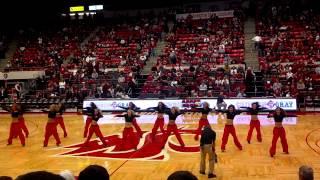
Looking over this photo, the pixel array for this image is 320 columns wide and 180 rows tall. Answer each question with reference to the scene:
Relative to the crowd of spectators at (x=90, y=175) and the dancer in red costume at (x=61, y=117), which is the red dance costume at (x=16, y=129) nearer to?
the dancer in red costume at (x=61, y=117)

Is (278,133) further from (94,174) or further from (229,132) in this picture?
(94,174)

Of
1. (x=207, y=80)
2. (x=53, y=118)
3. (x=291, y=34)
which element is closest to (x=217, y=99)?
(x=207, y=80)

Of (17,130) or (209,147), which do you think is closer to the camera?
(209,147)

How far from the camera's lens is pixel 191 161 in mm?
14125

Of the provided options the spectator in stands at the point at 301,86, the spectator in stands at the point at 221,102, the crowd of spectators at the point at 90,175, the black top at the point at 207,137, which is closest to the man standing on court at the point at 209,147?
the black top at the point at 207,137

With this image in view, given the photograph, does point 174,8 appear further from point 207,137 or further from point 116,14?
point 207,137

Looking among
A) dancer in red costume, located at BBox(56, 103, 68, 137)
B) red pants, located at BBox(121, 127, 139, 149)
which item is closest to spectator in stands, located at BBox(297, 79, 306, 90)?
red pants, located at BBox(121, 127, 139, 149)

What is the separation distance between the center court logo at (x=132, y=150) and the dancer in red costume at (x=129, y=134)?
209mm

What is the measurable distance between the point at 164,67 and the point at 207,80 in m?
4.30

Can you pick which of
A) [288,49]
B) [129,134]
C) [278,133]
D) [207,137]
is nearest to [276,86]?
[288,49]

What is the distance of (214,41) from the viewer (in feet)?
112

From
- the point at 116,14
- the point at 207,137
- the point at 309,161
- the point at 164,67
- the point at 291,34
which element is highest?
the point at 116,14

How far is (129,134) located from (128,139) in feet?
2.54

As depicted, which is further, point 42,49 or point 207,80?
point 42,49
